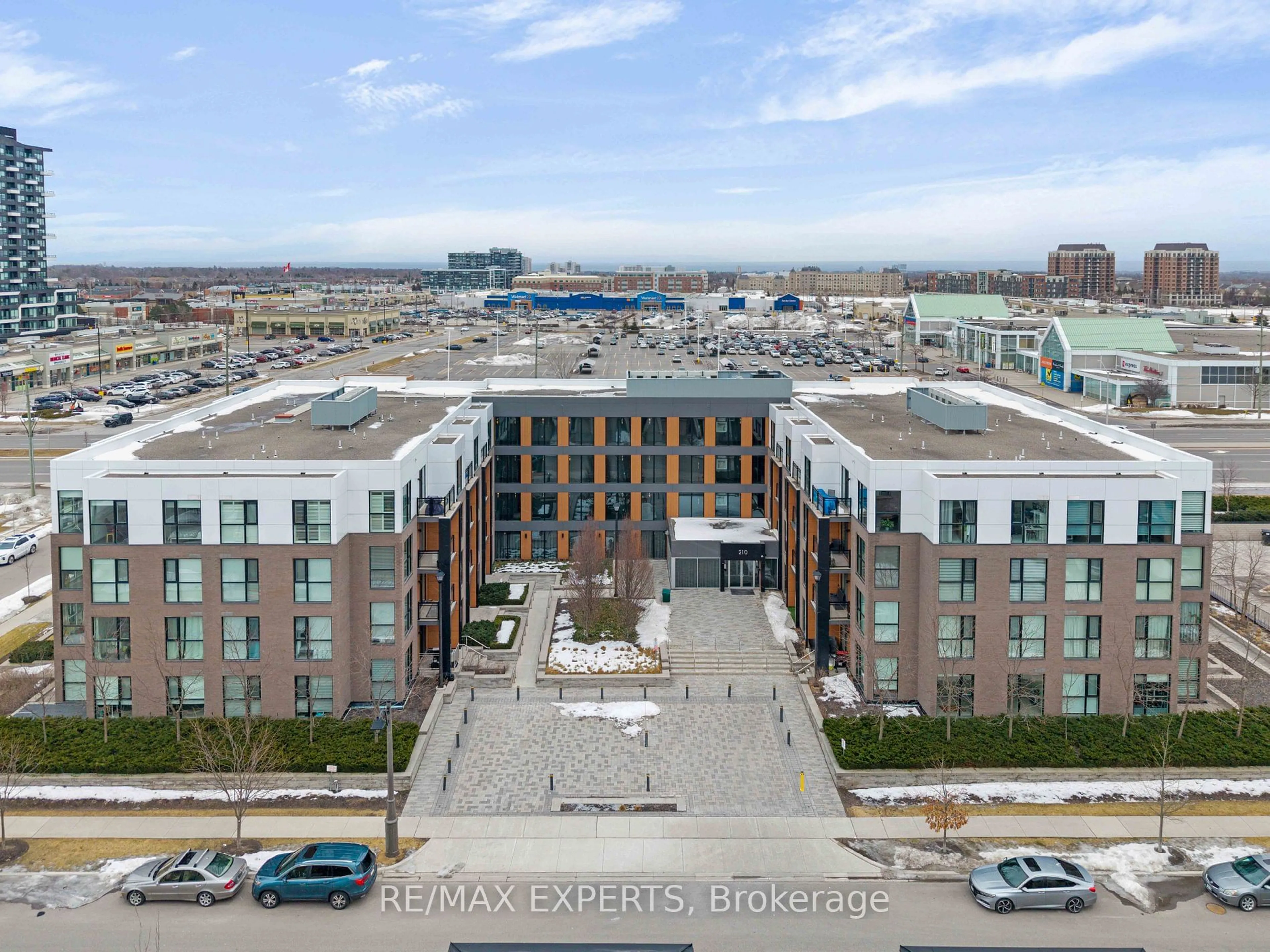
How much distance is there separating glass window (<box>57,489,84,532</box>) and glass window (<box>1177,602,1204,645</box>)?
43.7m

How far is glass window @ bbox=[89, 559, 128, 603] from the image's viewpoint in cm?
4206

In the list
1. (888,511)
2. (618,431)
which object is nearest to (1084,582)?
(888,511)

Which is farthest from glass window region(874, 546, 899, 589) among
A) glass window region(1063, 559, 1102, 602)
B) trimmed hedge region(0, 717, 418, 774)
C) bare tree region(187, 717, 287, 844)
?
bare tree region(187, 717, 287, 844)

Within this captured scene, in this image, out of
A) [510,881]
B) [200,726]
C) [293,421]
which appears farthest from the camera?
[293,421]

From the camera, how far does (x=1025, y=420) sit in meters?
61.4

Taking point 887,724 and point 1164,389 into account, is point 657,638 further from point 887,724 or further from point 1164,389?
point 1164,389

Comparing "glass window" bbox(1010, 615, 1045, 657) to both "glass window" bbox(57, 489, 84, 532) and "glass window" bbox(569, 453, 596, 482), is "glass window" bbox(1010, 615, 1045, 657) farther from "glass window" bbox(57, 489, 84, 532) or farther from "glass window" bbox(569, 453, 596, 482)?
"glass window" bbox(57, 489, 84, 532)

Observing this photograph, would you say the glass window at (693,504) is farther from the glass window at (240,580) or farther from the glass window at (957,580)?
the glass window at (240,580)

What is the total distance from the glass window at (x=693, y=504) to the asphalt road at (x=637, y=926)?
39.0 m

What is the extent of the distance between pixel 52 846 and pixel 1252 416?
127723mm

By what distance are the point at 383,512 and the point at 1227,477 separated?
70559 millimetres

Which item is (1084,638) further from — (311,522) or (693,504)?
(311,522)

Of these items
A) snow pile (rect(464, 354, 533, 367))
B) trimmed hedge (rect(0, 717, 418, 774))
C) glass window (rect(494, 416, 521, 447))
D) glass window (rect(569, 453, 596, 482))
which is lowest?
trimmed hedge (rect(0, 717, 418, 774))

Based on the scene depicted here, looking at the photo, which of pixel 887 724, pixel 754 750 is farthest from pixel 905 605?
pixel 754 750
